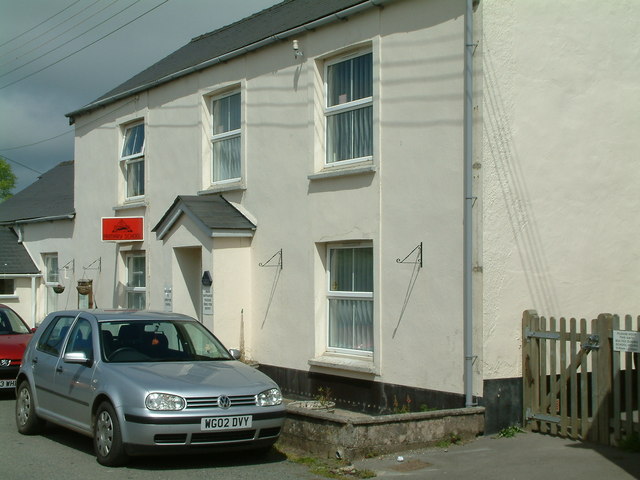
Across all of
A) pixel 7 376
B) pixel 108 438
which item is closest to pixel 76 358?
pixel 108 438

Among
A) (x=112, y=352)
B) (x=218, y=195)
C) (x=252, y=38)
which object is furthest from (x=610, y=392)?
(x=252, y=38)

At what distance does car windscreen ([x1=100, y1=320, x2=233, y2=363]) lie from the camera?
938 centimetres

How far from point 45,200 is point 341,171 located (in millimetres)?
14689

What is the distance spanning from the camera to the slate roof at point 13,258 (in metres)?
22.5

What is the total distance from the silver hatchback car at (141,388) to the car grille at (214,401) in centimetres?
1

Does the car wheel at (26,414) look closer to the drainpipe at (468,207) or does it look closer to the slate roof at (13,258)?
the drainpipe at (468,207)

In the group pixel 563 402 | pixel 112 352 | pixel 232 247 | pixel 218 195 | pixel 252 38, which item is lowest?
pixel 563 402

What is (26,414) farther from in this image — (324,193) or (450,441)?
(450,441)

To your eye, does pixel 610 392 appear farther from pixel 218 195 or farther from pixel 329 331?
pixel 218 195

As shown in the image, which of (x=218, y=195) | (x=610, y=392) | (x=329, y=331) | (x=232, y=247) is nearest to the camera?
(x=610, y=392)

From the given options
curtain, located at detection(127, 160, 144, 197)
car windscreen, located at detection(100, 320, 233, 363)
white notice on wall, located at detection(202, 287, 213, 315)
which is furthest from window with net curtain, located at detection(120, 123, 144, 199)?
car windscreen, located at detection(100, 320, 233, 363)

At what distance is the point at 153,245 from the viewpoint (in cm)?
1752

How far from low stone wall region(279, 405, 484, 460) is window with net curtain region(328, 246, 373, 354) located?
258 cm

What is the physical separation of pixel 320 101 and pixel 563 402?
238 inches
